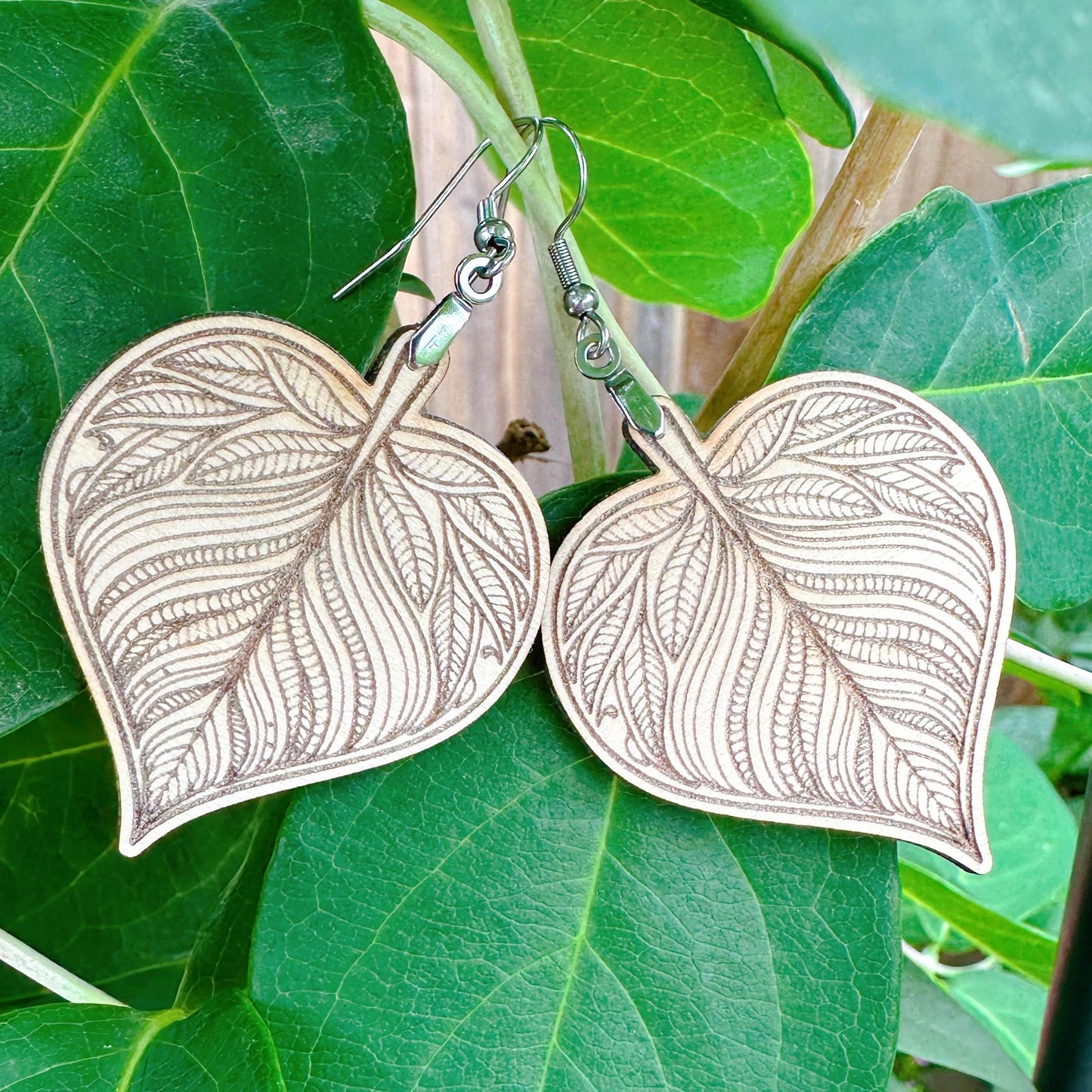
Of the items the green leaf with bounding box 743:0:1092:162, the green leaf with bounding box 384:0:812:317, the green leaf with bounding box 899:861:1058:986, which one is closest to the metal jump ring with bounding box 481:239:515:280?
the green leaf with bounding box 384:0:812:317

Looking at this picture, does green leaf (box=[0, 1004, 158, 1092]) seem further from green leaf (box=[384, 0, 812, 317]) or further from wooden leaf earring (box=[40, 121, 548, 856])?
green leaf (box=[384, 0, 812, 317])

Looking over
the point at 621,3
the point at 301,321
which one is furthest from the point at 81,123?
the point at 621,3

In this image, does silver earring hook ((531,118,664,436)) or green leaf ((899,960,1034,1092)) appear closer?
silver earring hook ((531,118,664,436))

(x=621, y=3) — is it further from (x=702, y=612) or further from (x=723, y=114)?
(x=702, y=612)

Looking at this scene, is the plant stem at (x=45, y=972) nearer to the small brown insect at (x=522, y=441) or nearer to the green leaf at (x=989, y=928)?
the small brown insect at (x=522, y=441)

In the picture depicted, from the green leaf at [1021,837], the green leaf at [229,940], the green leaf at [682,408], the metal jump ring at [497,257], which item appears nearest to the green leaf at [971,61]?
the metal jump ring at [497,257]

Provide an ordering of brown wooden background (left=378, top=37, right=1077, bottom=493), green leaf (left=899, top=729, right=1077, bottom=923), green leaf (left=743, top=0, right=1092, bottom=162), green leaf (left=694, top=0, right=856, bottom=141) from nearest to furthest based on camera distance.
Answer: green leaf (left=743, top=0, right=1092, bottom=162)
green leaf (left=694, top=0, right=856, bottom=141)
green leaf (left=899, top=729, right=1077, bottom=923)
brown wooden background (left=378, top=37, right=1077, bottom=493)

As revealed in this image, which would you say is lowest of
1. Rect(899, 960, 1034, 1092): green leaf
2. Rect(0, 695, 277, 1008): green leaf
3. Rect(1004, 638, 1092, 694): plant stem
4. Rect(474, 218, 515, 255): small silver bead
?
Rect(899, 960, 1034, 1092): green leaf
